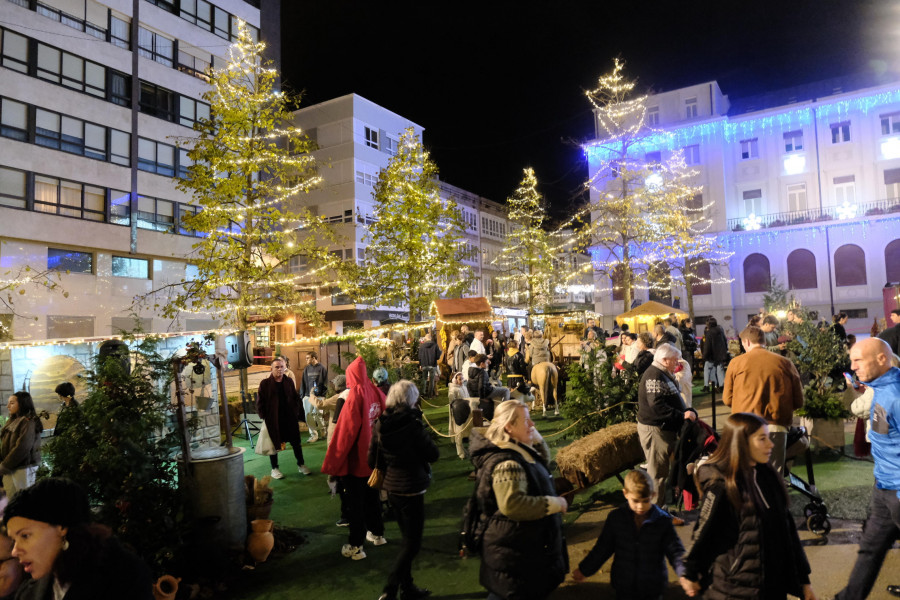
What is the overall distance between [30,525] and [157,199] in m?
29.3

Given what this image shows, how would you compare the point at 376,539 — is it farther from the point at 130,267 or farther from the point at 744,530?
the point at 130,267

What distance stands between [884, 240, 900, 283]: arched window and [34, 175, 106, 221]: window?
4468 centimetres

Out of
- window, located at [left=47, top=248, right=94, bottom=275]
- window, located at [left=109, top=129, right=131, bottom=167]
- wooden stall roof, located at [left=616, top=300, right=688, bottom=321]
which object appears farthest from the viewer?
window, located at [left=109, top=129, right=131, bottom=167]

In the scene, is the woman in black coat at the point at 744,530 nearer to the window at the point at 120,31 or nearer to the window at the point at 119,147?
the window at the point at 119,147

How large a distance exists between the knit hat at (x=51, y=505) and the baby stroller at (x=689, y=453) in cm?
518

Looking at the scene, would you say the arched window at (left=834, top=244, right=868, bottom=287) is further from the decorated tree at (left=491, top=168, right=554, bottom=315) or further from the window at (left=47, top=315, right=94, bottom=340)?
the window at (left=47, top=315, right=94, bottom=340)

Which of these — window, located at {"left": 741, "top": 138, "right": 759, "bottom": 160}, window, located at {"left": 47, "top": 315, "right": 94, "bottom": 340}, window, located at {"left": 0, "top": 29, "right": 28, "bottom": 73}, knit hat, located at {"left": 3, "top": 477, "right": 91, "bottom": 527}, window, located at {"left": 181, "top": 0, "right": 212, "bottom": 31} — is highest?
window, located at {"left": 181, "top": 0, "right": 212, "bottom": 31}

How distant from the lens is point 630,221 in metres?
26.7

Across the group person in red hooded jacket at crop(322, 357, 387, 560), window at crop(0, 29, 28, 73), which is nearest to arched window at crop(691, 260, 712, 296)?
person in red hooded jacket at crop(322, 357, 387, 560)

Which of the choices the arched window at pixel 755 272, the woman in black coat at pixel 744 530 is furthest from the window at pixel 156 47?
the arched window at pixel 755 272

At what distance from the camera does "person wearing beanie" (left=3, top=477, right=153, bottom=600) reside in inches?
79.8

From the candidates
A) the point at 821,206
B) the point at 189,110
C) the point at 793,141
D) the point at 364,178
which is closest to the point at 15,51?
the point at 189,110

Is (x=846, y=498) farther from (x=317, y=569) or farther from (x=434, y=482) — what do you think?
(x=317, y=569)

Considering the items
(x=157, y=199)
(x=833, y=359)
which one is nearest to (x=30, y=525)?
(x=833, y=359)
